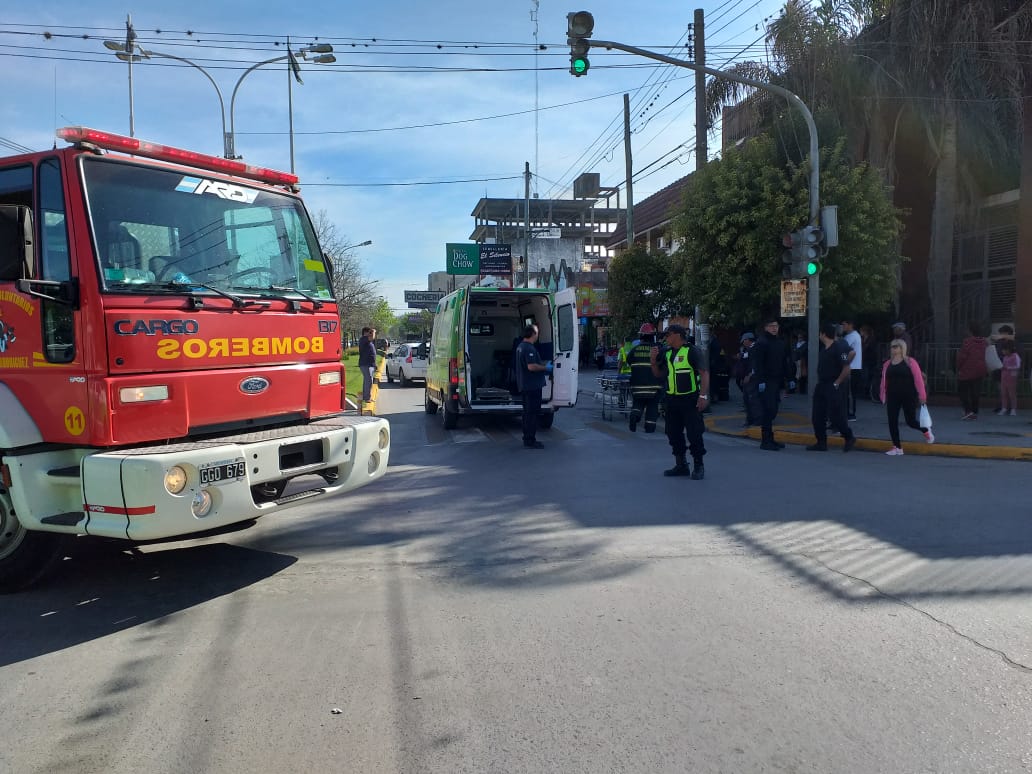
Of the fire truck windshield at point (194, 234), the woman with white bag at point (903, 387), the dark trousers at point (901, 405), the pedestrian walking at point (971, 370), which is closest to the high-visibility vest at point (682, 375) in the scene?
the woman with white bag at point (903, 387)

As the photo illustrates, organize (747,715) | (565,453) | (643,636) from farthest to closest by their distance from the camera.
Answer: (565,453)
(643,636)
(747,715)

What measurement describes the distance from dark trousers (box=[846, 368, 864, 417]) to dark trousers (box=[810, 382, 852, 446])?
51cm

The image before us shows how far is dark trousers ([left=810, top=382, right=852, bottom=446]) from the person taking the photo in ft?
35.0

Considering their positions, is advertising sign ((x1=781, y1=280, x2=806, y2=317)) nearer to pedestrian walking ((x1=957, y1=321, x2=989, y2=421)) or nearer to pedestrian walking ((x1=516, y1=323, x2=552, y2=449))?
pedestrian walking ((x1=957, y1=321, x2=989, y2=421))

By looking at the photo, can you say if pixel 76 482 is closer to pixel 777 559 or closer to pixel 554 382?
pixel 777 559

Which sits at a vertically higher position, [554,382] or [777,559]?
[554,382]

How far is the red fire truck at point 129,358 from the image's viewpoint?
4.47 meters

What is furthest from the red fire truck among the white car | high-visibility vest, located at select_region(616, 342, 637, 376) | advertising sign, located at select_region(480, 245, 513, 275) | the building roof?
advertising sign, located at select_region(480, 245, 513, 275)

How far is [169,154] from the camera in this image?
523 centimetres

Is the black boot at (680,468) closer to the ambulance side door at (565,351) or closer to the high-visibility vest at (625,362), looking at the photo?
the ambulance side door at (565,351)

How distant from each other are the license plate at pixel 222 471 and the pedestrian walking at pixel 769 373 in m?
7.96

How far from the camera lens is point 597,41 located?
11539 mm

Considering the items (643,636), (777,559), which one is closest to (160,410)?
(643,636)

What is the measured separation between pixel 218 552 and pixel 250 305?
2.04 meters
